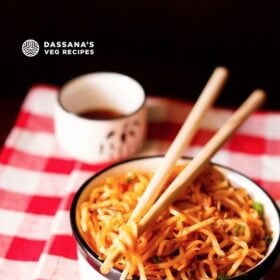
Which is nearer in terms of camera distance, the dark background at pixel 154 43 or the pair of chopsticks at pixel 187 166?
the pair of chopsticks at pixel 187 166

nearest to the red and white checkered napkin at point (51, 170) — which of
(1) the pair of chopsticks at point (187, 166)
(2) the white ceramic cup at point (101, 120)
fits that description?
(2) the white ceramic cup at point (101, 120)

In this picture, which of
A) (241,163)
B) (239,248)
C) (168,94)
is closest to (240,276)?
(239,248)

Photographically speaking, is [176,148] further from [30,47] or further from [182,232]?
[30,47]

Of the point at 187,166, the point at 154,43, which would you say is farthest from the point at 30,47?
the point at 187,166

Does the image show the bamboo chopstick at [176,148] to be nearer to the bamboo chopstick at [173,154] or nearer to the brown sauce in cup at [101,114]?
the bamboo chopstick at [173,154]

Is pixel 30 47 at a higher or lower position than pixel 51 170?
higher

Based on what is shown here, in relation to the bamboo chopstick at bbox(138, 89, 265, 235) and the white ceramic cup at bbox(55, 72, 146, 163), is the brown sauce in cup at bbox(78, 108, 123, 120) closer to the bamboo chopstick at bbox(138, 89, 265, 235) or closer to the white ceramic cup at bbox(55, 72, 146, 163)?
the white ceramic cup at bbox(55, 72, 146, 163)

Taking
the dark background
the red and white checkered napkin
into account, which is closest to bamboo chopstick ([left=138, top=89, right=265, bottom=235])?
the red and white checkered napkin
